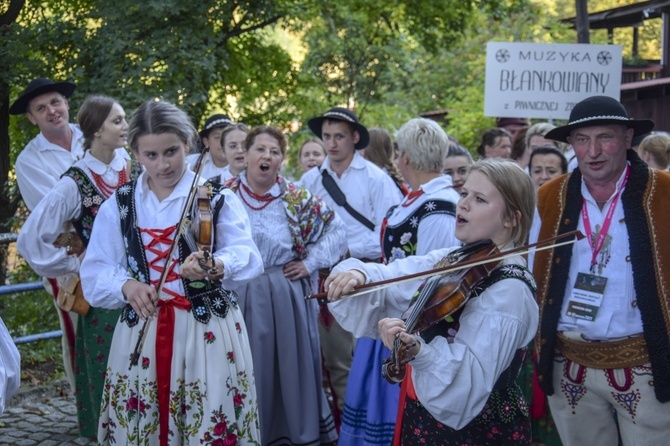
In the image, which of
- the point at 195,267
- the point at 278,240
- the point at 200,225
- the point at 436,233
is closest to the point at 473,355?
the point at 195,267

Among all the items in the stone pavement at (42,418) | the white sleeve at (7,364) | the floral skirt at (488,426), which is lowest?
the stone pavement at (42,418)

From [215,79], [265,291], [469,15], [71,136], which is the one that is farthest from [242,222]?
[469,15]

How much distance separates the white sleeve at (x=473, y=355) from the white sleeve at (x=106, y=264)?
5.35 feet

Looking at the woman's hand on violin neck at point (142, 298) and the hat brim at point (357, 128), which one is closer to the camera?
the woman's hand on violin neck at point (142, 298)

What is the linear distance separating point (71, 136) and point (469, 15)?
649 cm

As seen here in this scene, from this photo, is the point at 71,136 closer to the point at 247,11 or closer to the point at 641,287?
the point at 247,11

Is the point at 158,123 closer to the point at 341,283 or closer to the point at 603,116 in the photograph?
the point at 341,283

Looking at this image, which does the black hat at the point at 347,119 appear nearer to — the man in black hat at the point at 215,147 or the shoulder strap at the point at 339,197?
the shoulder strap at the point at 339,197

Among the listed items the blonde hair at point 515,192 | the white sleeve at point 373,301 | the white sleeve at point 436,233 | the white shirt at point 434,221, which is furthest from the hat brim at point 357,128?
the blonde hair at point 515,192

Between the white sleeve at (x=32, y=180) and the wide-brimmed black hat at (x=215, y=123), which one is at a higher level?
the wide-brimmed black hat at (x=215, y=123)

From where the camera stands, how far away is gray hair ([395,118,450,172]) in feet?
17.3

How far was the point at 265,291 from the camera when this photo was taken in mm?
5773

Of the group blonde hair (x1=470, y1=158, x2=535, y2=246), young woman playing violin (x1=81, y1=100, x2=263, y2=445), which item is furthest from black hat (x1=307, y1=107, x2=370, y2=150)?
blonde hair (x1=470, y1=158, x2=535, y2=246)

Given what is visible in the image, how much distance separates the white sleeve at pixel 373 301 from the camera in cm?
352
